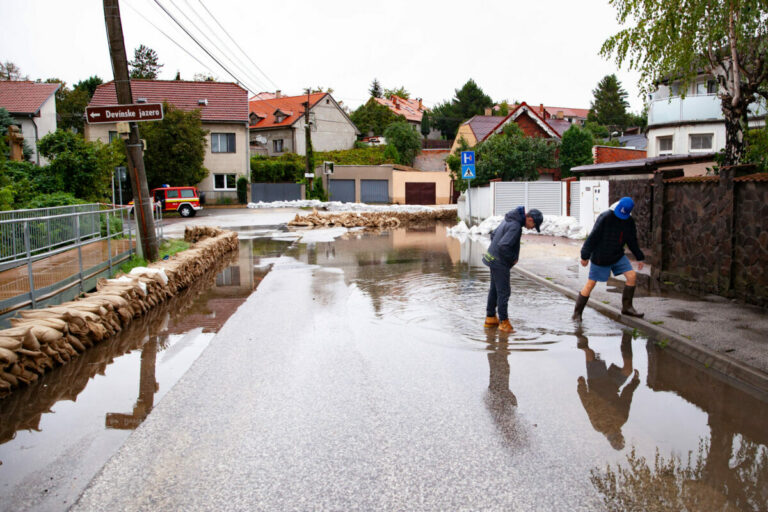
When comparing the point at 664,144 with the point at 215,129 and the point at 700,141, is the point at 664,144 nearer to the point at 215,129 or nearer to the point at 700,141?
the point at 700,141

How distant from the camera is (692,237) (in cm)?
1081

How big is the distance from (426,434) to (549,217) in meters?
19.8

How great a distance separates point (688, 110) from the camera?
28.3 metres

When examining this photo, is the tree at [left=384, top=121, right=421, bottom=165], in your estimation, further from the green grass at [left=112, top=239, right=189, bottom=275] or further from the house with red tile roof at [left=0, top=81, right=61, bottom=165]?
the green grass at [left=112, top=239, right=189, bottom=275]

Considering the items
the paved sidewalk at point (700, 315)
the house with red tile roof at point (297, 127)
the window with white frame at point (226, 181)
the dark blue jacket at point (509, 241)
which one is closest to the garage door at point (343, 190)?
the window with white frame at point (226, 181)

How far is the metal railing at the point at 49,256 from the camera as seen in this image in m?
7.84

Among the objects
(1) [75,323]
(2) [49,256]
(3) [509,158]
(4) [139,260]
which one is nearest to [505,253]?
(1) [75,323]

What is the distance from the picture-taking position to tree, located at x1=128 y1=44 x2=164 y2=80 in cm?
8731

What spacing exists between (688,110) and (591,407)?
2688 cm

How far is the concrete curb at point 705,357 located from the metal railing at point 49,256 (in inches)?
298

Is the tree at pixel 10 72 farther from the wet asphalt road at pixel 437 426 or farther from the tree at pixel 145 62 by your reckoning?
the wet asphalt road at pixel 437 426

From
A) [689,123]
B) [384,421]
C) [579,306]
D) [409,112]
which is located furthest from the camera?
[409,112]

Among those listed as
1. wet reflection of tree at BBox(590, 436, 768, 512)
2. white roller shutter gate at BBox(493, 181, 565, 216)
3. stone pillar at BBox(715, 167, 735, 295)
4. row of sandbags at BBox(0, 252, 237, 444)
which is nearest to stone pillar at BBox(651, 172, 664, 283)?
stone pillar at BBox(715, 167, 735, 295)

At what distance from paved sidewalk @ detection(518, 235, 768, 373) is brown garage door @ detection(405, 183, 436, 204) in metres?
39.9
